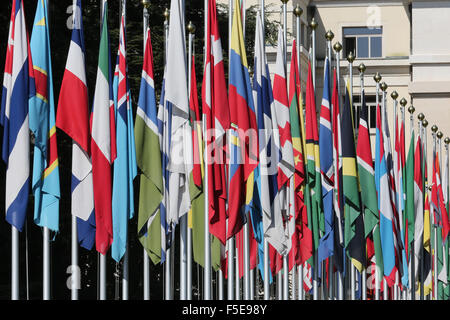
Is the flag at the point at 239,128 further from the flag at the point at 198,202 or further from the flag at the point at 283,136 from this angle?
the flag at the point at 283,136

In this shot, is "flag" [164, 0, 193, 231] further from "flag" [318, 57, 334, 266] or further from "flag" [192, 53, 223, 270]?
"flag" [318, 57, 334, 266]

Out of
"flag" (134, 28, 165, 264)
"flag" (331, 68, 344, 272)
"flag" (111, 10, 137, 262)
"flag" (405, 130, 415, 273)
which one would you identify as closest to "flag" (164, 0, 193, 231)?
"flag" (134, 28, 165, 264)

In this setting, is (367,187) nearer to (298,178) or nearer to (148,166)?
(298,178)

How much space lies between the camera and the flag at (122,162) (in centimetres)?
1525

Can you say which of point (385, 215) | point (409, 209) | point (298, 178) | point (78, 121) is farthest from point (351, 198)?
point (78, 121)

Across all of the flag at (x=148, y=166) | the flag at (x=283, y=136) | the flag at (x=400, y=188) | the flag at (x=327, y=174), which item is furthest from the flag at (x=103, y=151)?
the flag at (x=400, y=188)

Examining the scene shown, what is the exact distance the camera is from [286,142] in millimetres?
17641

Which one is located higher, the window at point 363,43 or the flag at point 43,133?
the window at point 363,43

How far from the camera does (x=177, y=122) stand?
15.5 m

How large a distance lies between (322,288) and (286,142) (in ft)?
17.5

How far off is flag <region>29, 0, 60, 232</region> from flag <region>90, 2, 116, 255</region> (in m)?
0.78

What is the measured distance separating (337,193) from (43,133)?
7.70 meters

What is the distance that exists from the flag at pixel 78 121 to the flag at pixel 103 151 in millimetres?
188
